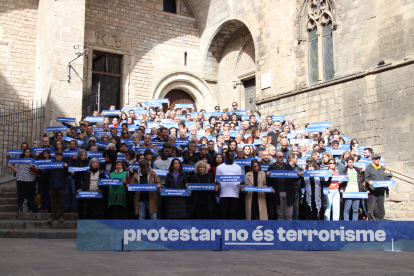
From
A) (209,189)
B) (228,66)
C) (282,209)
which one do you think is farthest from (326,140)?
(228,66)

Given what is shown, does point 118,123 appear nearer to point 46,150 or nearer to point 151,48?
point 46,150

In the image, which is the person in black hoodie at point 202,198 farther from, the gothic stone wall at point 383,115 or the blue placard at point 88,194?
the gothic stone wall at point 383,115

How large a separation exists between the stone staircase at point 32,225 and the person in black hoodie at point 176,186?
214cm

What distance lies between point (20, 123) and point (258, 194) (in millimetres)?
11389

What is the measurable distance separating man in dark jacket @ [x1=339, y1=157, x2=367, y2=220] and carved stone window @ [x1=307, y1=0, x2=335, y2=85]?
6.61 meters

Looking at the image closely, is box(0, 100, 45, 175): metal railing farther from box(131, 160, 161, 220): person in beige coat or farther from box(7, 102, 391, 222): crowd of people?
box(131, 160, 161, 220): person in beige coat

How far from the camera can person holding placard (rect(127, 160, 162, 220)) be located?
26.1 ft

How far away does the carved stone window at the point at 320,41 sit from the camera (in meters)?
15.1

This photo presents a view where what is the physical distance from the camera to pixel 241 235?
254 inches

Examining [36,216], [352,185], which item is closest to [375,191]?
[352,185]

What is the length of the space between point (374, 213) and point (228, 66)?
12042 mm

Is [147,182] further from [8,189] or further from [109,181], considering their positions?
[8,189]

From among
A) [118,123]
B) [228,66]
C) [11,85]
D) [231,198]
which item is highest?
[228,66]

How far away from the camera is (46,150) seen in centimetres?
926
